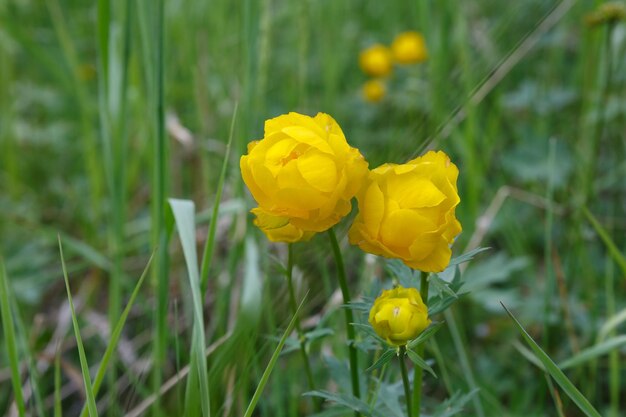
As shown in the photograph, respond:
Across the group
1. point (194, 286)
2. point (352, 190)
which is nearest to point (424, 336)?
point (352, 190)

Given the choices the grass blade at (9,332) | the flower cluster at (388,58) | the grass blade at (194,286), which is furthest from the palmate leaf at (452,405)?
the flower cluster at (388,58)

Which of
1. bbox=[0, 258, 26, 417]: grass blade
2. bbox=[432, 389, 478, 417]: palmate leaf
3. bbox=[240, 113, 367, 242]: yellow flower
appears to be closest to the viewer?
bbox=[240, 113, 367, 242]: yellow flower

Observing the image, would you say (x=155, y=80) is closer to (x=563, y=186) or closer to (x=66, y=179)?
(x=563, y=186)

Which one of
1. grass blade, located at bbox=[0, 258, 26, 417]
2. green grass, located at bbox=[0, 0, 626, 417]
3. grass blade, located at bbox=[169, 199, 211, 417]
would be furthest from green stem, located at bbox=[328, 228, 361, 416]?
grass blade, located at bbox=[0, 258, 26, 417]

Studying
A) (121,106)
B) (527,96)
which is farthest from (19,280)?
(527,96)

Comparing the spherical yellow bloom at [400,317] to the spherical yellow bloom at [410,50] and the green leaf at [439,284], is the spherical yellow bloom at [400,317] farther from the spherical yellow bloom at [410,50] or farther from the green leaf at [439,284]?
the spherical yellow bloom at [410,50]

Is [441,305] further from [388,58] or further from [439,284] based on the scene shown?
[388,58]

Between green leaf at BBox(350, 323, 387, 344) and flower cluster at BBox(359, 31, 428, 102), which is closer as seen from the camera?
green leaf at BBox(350, 323, 387, 344)

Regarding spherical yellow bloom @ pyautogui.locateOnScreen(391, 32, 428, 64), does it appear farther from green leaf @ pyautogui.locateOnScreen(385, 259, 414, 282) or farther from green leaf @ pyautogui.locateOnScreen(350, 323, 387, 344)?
green leaf @ pyautogui.locateOnScreen(350, 323, 387, 344)
